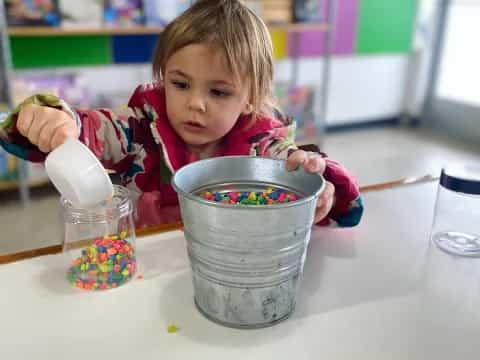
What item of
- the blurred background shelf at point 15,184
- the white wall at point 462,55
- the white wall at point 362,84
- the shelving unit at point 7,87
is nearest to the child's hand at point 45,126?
the shelving unit at point 7,87

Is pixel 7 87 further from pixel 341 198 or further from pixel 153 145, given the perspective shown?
pixel 341 198

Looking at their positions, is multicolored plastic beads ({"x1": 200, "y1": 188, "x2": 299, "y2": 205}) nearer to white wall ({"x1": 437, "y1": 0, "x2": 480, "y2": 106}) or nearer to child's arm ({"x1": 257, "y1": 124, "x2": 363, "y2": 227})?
child's arm ({"x1": 257, "y1": 124, "x2": 363, "y2": 227})

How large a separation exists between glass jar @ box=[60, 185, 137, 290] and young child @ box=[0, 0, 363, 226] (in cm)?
10

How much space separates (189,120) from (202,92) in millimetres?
54

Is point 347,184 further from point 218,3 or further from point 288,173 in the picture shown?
point 218,3

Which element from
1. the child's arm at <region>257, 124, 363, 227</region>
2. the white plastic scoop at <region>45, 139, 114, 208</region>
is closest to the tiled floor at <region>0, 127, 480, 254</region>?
the child's arm at <region>257, 124, 363, 227</region>

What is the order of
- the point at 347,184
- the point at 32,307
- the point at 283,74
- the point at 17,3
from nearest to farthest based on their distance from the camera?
1. the point at 32,307
2. the point at 347,184
3. the point at 17,3
4. the point at 283,74

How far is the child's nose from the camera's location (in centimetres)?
75

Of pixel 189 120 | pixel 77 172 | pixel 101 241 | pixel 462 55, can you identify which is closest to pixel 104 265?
pixel 101 241

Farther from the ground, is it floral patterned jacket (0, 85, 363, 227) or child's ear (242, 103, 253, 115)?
child's ear (242, 103, 253, 115)

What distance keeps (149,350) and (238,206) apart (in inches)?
6.7

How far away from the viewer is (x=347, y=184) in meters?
0.74

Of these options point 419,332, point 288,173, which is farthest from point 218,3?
A: point 419,332

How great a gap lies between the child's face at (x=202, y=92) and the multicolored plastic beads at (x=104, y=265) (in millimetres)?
230
